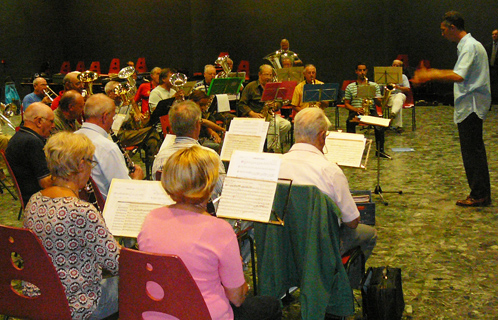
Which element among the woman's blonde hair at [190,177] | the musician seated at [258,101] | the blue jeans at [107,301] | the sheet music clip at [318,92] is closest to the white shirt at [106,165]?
the blue jeans at [107,301]

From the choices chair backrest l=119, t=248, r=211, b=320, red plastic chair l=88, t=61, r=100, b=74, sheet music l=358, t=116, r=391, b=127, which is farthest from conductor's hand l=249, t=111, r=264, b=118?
red plastic chair l=88, t=61, r=100, b=74

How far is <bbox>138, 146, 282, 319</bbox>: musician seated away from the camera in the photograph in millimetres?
1881

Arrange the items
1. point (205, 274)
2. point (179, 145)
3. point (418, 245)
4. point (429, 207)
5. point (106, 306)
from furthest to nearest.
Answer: point (429, 207), point (418, 245), point (179, 145), point (106, 306), point (205, 274)

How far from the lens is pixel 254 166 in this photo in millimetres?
2668

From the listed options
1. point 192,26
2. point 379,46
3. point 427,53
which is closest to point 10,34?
point 192,26

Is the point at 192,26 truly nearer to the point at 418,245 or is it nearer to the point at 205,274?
the point at 418,245

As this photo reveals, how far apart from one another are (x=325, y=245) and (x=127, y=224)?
1000 millimetres

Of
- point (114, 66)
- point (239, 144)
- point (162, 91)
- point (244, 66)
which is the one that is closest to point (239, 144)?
point (239, 144)

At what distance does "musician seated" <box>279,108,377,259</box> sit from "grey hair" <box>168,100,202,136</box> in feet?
2.81

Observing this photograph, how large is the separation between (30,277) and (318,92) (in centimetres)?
513

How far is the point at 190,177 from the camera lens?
202cm

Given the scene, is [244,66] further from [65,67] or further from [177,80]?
[177,80]

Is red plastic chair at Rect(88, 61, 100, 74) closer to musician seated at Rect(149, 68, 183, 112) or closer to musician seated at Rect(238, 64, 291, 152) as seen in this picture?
musician seated at Rect(238, 64, 291, 152)

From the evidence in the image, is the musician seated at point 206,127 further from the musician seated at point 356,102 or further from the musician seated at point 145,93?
the musician seated at point 356,102
